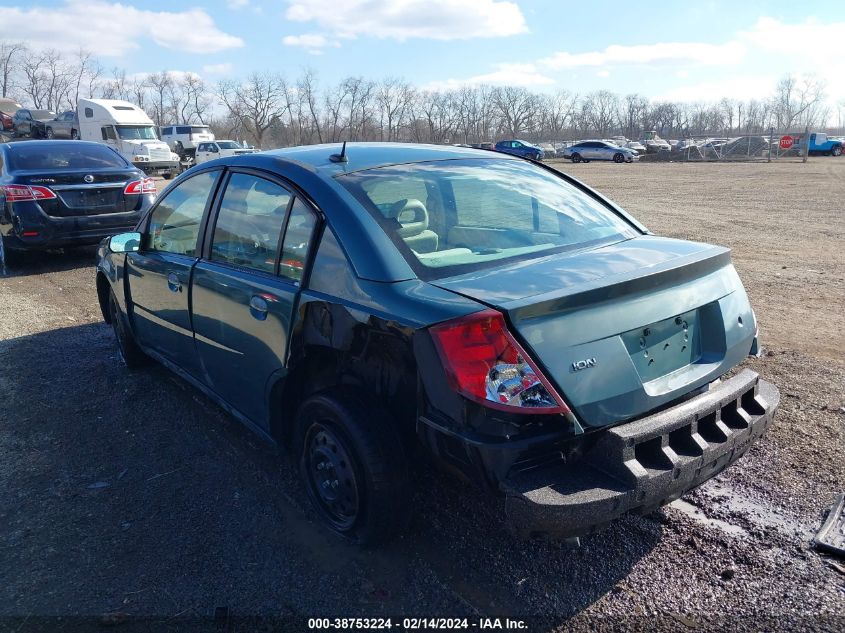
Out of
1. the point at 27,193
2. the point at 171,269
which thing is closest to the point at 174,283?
the point at 171,269

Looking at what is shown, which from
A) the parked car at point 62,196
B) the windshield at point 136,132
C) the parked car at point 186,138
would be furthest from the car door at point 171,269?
the parked car at point 186,138

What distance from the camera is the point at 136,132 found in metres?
28.4

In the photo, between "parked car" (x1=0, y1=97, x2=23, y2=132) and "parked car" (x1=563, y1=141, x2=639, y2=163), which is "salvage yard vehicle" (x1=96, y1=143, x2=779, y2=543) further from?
"parked car" (x1=0, y1=97, x2=23, y2=132)

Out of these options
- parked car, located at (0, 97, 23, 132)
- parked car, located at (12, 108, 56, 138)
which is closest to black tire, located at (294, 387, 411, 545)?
parked car, located at (12, 108, 56, 138)

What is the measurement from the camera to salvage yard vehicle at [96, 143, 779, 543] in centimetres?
223

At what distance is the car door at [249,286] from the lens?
119 inches

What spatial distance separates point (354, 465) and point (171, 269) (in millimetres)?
2011

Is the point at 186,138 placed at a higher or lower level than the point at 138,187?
higher

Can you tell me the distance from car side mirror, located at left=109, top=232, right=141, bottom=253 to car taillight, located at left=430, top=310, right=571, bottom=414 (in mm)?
3142

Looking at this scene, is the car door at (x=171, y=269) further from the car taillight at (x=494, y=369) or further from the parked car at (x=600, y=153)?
the parked car at (x=600, y=153)

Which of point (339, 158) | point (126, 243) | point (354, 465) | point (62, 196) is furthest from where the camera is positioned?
point (62, 196)

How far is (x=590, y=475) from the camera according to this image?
7.51 feet

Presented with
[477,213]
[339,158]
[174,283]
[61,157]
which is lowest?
[174,283]

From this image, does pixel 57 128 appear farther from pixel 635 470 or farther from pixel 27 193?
pixel 635 470
